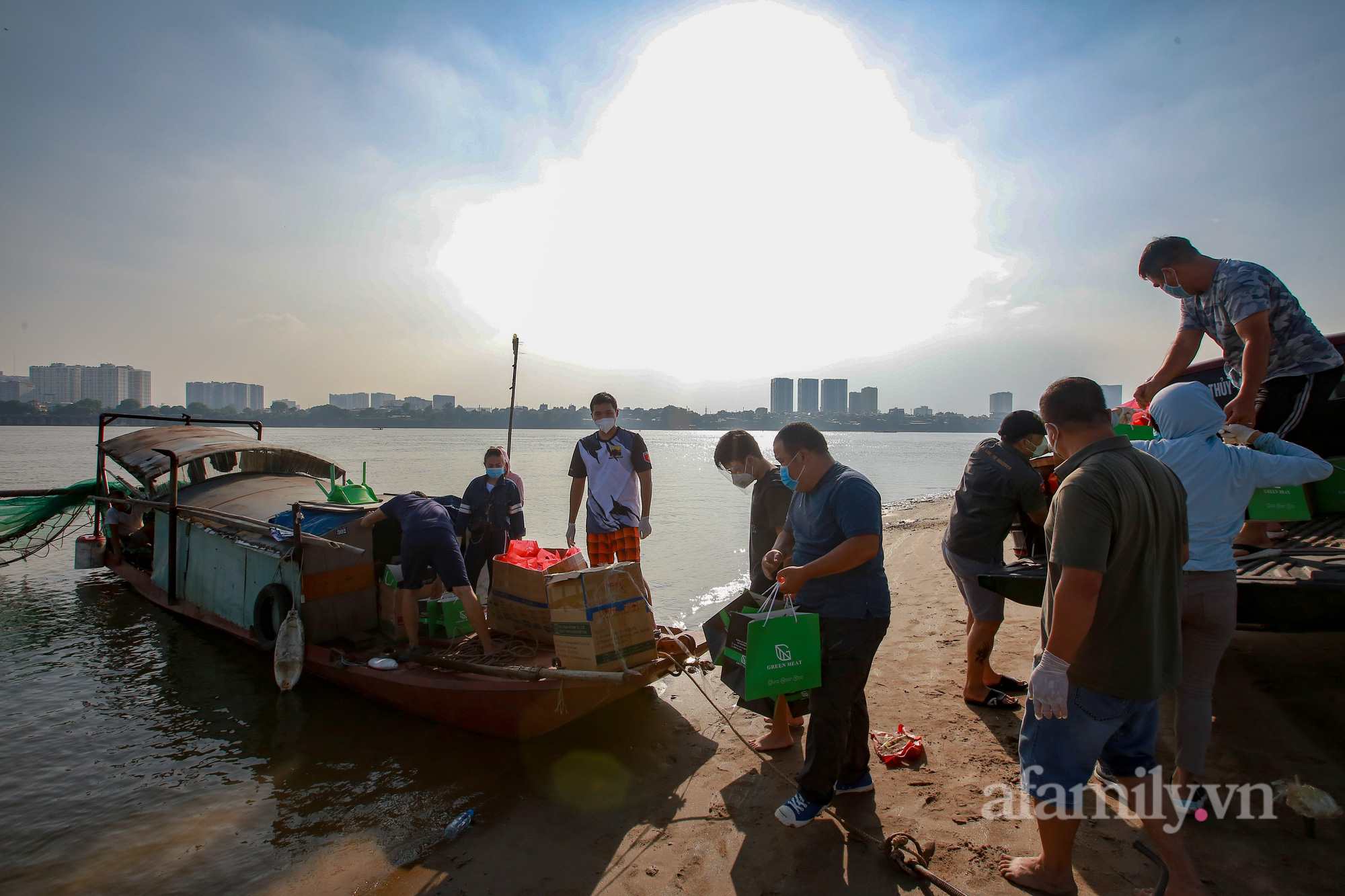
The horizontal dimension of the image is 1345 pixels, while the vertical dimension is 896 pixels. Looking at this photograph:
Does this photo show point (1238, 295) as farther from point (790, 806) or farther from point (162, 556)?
point (162, 556)

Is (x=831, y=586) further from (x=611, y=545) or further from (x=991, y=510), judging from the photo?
(x=611, y=545)

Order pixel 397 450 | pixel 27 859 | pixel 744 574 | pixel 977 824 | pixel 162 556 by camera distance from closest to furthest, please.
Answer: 1. pixel 977 824
2. pixel 27 859
3. pixel 162 556
4. pixel 744 574
5. pixel 397 450

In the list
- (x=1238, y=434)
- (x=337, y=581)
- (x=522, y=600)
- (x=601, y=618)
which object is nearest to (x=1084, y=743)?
(x=1238, y=434)

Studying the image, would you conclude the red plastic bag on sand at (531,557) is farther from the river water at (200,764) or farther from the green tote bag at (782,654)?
the green tote bag at (782,654)

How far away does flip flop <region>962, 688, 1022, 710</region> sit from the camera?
4.86 m

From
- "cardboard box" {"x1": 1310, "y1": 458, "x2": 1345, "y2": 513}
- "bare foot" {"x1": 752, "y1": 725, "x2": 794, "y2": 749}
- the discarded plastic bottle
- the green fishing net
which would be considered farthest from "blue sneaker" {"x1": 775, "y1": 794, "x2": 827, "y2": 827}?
the green fishing net

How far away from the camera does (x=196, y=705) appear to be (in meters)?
7.10

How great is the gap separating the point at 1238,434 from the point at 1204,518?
978 mm

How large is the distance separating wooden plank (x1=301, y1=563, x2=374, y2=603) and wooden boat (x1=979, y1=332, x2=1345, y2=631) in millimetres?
6047

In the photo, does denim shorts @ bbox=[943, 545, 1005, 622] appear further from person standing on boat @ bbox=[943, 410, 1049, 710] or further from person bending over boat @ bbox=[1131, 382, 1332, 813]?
person bending over boat @ bbox=[1131, 382, 1332, 813]

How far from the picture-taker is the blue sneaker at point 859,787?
390cm

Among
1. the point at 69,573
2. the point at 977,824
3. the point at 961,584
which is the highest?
the point at 961,584

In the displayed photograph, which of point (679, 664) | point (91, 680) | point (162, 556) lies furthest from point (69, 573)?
point (679, 664)

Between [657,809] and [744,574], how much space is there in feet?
32.9
